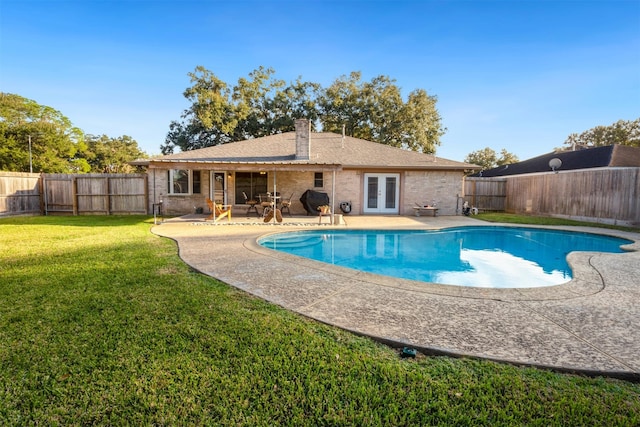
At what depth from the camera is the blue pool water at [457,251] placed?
20.4 feet

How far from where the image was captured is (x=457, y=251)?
852 centimetres

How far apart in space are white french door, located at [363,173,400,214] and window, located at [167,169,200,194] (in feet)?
27.8

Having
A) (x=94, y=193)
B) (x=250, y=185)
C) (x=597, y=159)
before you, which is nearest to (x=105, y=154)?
(x=94, y=193)

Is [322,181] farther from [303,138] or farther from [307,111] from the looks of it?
[307,111]

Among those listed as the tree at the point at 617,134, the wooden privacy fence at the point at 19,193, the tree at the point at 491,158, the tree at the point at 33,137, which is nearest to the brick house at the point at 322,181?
the wooden privacy fence at the point at 19,193

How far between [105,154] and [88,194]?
30.0m

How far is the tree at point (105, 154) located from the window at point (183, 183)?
26.5 meters

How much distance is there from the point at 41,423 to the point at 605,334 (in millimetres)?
4485

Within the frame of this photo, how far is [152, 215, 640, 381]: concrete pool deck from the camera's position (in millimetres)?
2584

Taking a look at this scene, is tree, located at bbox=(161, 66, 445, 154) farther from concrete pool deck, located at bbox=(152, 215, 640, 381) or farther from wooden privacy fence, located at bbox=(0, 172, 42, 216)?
concrete pool deck, located at bbox=(152, 215, 640, 381)

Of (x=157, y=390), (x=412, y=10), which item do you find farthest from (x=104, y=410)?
(x=412, y=10)

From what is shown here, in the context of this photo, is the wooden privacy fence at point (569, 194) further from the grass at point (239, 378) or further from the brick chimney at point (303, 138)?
the grass at point (239, 378)

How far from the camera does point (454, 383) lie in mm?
2174

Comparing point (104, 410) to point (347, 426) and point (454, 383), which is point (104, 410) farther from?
point (454, 383)
